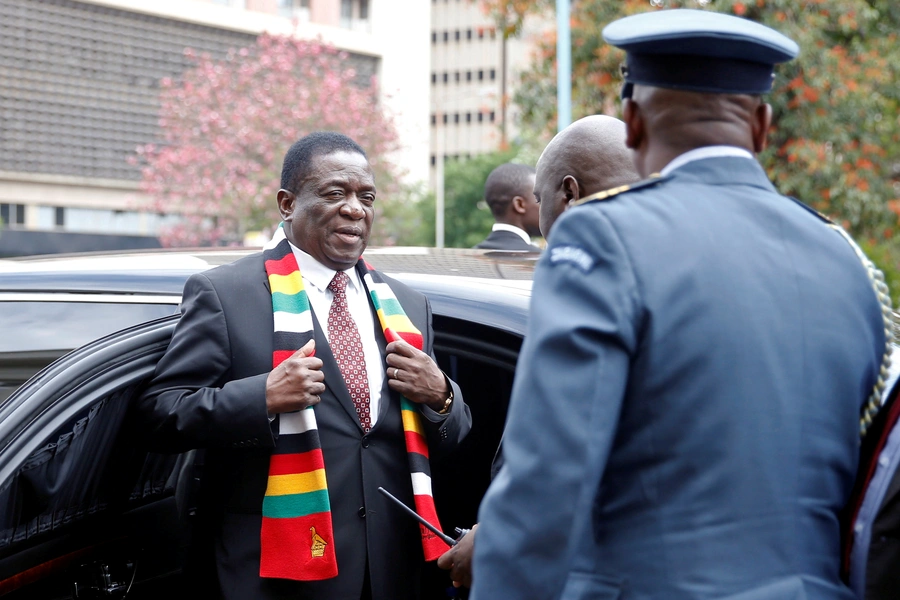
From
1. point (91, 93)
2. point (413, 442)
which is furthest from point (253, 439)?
point (91, 93)

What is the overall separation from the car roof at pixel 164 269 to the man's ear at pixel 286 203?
0.23m

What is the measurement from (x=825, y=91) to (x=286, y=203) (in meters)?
9.59

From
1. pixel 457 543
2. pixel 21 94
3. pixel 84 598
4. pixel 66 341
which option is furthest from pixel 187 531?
pixel 21 94

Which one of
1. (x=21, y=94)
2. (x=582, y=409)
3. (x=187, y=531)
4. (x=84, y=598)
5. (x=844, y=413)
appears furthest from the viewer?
(x=21, y=94)

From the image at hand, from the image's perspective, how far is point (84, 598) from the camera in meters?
2.94

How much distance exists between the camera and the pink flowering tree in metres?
21.4

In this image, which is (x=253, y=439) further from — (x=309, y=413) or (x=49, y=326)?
(x=49, y=326)

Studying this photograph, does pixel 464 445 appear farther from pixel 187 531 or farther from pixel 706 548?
pixel 706 548

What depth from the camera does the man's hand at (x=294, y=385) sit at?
8.37 ft

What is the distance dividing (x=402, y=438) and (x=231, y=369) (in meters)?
0.47

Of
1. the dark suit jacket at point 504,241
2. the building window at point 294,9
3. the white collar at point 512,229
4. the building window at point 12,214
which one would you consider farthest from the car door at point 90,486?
the building window at point 294,9

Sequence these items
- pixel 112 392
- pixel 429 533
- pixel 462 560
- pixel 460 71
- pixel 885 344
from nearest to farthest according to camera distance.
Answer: pixel 885 344, pixel 462 560, pixel 112 392, pixel 429 533, pixel 460 71

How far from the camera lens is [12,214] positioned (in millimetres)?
31797

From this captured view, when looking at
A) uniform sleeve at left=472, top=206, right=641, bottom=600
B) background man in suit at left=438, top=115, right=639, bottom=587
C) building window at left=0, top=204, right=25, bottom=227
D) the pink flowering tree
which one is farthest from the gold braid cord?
building window at left=0, top=204, right=25, bottom=227
